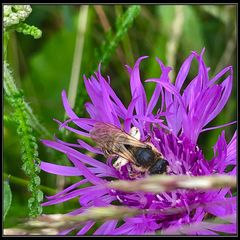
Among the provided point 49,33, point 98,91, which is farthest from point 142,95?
point 49,33

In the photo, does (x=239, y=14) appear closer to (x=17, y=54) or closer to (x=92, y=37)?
(x=92, y=37)

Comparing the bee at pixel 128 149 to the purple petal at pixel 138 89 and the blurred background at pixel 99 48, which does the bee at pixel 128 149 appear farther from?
the blurred background at pixel 99 48

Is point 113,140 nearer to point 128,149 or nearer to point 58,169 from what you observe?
point 128,149

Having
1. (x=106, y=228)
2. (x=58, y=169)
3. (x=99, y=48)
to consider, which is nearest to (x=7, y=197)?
(x=58, y=169)

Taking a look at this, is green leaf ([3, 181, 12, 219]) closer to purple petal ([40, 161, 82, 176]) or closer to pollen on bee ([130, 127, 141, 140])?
purple petal ([40, 161, 82, 176])

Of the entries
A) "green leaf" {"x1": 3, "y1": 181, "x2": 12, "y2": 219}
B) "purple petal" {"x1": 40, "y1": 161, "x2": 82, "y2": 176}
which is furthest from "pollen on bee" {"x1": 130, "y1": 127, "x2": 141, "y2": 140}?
"green leaf" {"x1": 3, "y1": 181, "x2": 12, "y2": 219}

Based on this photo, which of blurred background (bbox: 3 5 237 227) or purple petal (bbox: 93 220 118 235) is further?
blurred background (bbox: 3 5 237 227)

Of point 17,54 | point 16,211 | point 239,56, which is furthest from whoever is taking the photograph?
point 17,54

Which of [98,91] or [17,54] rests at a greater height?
[17,54]
